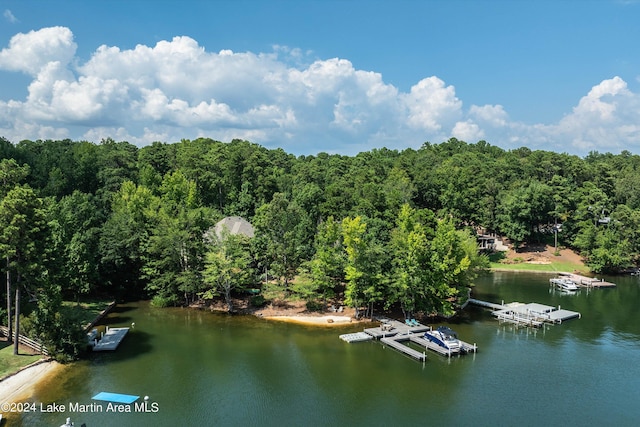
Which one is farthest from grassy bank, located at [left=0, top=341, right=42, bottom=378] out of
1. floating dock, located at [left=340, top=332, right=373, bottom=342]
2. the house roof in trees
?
the house roof in trees

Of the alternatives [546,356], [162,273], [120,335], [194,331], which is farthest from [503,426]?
[162,273]

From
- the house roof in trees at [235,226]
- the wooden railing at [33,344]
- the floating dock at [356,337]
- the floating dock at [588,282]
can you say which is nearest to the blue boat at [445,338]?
the floating dock at [356,337]

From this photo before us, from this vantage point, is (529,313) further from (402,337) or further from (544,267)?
(544,267)

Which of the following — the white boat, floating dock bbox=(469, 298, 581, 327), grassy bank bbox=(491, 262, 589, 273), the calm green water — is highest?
grassy bank bbox=(491, 262, 589, 273)

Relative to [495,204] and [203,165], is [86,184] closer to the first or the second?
[203,165]

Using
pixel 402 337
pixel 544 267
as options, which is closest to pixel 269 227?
pixel 402 337

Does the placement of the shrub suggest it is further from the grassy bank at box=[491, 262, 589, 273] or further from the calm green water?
the grassy bank at box=[491, 262, 589, 273]
